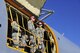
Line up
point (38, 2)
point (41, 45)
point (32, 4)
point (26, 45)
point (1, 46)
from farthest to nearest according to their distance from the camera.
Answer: point (38, 2) < point (32, 4) < point (41, 45) < point (26, 45) < point (1, 46)

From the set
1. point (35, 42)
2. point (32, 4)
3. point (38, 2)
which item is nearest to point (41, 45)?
point (35, 42)

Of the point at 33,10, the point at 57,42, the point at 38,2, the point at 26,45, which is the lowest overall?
the point at 26,45

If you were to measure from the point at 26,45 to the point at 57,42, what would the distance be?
2408 mm

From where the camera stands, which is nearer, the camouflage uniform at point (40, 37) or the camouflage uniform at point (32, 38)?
the camouflage uniform at point (32, 38)

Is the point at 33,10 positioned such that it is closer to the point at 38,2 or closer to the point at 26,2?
the point at 26,2

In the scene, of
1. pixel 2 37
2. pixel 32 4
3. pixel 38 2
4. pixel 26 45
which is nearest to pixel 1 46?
pixel 2 37

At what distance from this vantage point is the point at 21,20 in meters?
10.6

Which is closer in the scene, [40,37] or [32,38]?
[32,38]

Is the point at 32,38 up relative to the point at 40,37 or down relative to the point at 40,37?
down

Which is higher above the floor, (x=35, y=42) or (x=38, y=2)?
Result: (x=38, y=2)

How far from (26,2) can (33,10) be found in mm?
542

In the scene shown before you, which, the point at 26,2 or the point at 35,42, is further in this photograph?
the point at 26,2

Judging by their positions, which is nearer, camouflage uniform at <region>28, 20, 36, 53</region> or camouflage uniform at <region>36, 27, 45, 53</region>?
camouflage uniform at <region>28, 20, 36, 53</region>

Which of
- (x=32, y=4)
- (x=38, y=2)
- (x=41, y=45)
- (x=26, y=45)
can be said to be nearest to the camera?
(x=26, y=45)
